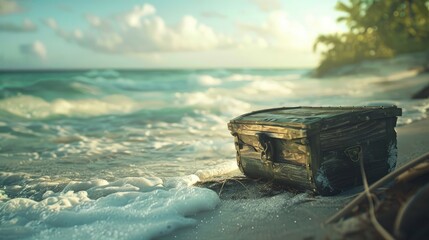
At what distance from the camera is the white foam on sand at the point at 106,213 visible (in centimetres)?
311

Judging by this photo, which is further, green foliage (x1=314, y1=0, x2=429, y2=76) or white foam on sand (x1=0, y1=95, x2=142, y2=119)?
green foliage (x1=314, y1=0, x2=429, y2=76)

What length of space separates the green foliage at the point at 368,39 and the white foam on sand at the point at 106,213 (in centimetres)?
2531

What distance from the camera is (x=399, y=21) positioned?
2691cm

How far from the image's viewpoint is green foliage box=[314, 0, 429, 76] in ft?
91.1

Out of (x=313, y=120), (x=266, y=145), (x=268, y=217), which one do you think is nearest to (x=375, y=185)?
(x=313, y=120)

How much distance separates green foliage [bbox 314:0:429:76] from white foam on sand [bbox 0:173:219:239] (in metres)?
25.3

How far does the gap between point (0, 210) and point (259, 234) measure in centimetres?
280

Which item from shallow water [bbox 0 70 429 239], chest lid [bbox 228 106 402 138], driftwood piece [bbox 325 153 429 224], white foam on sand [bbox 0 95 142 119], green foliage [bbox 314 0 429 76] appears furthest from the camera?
green foliage [bbox 314 0 429 76]

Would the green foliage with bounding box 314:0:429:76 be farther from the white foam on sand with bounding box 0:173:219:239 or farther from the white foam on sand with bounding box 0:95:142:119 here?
the white foam on sand with bounding box 0:173:219:239

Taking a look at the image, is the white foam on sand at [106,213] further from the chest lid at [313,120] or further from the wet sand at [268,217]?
the chest lid at [313,120]

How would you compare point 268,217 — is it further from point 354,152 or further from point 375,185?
point 375,185

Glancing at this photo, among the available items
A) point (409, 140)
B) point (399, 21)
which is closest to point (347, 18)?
point (399, 21)

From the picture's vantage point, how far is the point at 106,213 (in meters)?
3.46

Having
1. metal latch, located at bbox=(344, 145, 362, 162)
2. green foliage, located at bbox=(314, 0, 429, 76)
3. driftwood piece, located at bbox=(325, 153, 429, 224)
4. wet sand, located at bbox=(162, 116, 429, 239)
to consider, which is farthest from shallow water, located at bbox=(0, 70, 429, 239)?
green foliage, located at bbox=(314, 0, 429, 76)
